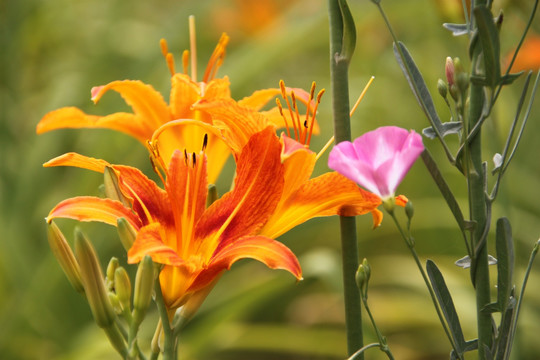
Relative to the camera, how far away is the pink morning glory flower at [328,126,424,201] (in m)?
0.34

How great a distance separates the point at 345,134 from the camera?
0.40m

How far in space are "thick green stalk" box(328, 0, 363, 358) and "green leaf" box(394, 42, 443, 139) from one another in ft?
0.12

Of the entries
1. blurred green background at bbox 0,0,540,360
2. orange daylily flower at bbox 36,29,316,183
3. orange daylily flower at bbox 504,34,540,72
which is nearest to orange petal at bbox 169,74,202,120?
orange daylily flower at bbox 36,29,316,183

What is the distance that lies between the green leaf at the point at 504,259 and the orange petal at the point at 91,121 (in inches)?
11.8

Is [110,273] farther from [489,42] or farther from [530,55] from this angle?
[530,55]

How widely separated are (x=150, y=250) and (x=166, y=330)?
0.24 ft

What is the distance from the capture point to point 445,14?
3.09 ft

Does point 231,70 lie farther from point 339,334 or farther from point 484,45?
point 484,45

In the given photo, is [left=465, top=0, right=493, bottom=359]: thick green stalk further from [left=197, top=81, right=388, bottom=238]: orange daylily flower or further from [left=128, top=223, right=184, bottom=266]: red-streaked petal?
[left=128, top=223, right=184, bottom=266]: red-streaked petal

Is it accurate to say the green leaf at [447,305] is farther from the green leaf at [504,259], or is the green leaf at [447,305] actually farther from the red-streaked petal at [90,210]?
the red-streaked petal at [90,210]

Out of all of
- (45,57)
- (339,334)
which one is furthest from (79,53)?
(339,334)

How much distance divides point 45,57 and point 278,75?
34.3 inches

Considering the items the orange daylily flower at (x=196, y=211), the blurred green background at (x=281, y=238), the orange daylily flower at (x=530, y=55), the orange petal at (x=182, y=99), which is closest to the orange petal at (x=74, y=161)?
the orange daylily flower at (x=196, y=211)

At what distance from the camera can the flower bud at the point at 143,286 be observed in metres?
0.39
